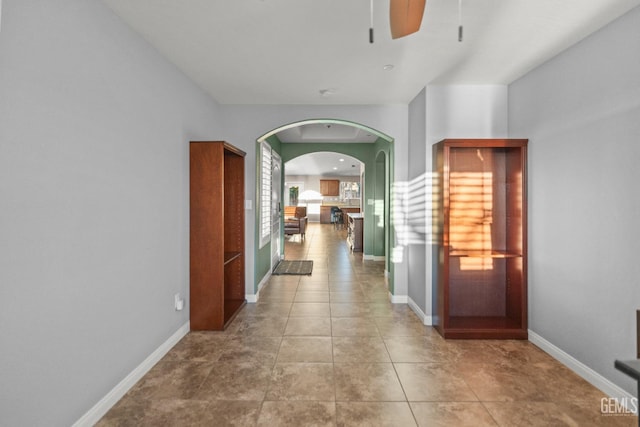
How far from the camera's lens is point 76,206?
6.04 feet

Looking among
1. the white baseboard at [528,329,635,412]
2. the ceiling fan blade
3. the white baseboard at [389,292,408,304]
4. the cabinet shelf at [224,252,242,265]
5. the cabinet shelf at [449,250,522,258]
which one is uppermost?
the ceiling fan blade

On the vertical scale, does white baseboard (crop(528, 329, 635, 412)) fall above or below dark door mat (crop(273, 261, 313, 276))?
below

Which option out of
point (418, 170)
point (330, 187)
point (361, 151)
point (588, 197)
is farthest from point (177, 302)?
point (330, 187)

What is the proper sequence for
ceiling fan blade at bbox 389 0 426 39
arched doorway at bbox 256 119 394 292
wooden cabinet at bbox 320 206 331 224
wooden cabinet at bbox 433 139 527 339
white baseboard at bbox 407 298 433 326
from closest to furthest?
ceiling fan blade at bbox 389 0 426 39, wooden cabinet at bbox 433 139 527 339, white baseboard at bbox 407 298 433 326, arched doorway at bbox 256 119 394 292, wooden cabinet at bbox 320 206 331 224

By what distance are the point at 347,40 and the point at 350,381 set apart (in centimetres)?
254

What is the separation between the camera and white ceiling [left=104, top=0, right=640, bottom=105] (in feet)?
6.96

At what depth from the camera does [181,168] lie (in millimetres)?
3146

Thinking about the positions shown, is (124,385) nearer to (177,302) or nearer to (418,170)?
(177,302)

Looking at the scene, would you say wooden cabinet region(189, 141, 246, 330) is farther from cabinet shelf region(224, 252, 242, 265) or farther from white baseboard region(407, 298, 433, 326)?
white baseboard region(407, 298, 433, 326)

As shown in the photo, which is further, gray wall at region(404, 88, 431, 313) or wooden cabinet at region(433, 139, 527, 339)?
gray wall at region(404, 88, 431, 313)

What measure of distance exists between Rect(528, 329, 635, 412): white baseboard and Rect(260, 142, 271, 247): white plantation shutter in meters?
3.44

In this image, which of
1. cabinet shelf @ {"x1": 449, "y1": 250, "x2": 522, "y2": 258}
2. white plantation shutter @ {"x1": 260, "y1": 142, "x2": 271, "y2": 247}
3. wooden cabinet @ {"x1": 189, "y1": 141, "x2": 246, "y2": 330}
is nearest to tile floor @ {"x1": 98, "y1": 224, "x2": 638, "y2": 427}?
wooden cabinet @ {"x1": 189, "y1": 141, "x2": 246, "y2": 330}

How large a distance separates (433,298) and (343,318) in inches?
38.9

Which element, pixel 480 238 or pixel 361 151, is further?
pixel 361 151
